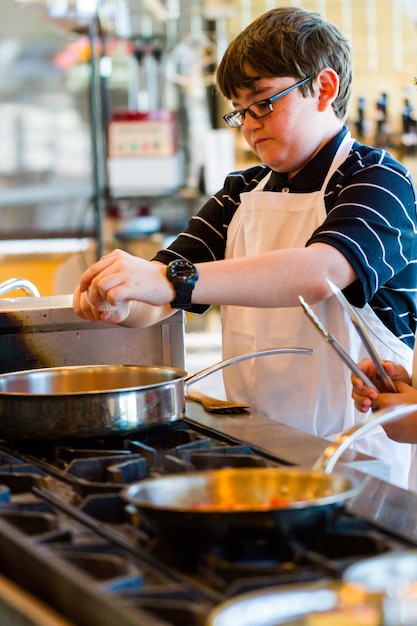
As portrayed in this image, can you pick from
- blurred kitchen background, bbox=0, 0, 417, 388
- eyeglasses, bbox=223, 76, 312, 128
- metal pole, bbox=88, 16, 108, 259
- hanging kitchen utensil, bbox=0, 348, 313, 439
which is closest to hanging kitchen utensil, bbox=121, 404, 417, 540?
hanging kitchen utensil, bbox=0, 348, 313, 439

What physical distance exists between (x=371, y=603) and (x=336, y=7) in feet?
16.7

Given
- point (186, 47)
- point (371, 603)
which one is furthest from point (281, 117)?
point (186, 47)

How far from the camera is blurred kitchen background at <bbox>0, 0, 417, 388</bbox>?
17.0ft

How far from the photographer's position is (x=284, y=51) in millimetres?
1891

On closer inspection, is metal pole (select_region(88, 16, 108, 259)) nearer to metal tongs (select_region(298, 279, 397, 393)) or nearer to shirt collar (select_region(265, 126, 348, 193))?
shirt collar (select_region(265, 126, 348, 193))

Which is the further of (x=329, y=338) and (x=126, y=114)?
(x=126, y=114)

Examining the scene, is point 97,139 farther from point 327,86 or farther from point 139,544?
point 139,544

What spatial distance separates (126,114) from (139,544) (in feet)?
13.9

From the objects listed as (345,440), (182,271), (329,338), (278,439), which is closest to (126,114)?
(182,271)

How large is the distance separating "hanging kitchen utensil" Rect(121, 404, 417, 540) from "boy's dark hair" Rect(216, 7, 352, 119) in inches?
36.9

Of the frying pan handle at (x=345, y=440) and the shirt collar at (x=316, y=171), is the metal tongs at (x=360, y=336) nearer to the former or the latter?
the frying pan handle at (x=345, y=440)

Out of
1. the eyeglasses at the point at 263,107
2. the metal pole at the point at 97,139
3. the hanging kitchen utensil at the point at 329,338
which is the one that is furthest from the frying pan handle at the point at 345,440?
the metal pole at the point at 97,139

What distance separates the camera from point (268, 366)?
2039 millimetres

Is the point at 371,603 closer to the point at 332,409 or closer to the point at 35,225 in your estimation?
the point at 332,409
